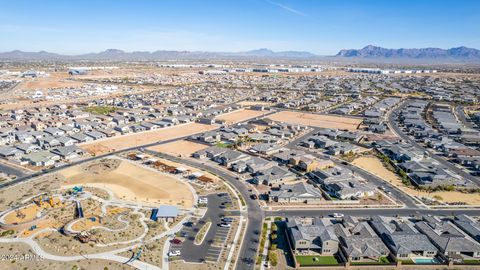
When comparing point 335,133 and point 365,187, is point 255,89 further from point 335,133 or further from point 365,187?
point 365,187

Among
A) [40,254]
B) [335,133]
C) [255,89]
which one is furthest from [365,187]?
[255,89]

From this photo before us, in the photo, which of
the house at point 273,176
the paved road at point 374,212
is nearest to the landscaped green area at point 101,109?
the house at point 273,176

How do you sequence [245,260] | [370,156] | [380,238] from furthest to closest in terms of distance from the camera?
[370,156] < [380,238] < [245,260]

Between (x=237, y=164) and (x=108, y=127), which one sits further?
(x=108, y=127)

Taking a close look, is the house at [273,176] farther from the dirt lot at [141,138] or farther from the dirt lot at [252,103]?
the dirt lot at [252,103]

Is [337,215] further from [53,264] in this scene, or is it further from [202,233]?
[53,264]

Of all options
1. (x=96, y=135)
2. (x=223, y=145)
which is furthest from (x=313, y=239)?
(x=96, y=135)

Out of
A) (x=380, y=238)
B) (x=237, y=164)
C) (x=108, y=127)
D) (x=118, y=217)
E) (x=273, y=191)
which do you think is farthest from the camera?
(x=108, y=127)
